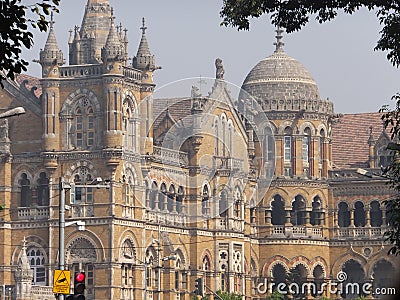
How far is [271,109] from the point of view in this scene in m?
123

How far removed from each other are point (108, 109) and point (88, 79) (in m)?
2.37

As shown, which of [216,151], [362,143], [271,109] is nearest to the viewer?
[216,151]

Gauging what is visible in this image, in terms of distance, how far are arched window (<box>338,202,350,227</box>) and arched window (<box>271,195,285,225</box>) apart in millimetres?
4705

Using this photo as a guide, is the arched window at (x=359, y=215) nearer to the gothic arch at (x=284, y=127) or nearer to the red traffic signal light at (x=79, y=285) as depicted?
the gothic arch at (x=284, y=127)

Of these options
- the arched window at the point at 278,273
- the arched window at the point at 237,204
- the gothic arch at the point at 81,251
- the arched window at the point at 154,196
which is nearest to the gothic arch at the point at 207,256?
the arched window at the point at 237,204

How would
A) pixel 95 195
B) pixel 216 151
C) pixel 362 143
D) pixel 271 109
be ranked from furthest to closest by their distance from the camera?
pixel 362 143, pixel 271 109, pixel 216 151, pixel 95 195

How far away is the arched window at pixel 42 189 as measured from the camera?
100438 millimetres

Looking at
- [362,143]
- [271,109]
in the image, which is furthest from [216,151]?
[362,143]

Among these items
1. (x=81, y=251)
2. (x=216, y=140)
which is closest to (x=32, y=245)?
(x=81, y=251)

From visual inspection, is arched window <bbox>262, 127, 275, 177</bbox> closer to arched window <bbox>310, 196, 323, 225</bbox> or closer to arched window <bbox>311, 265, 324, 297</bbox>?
arched window <bbox>310, 196, 323, 225</bbox>

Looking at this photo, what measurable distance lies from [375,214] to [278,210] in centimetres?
754

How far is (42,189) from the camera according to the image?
331ft

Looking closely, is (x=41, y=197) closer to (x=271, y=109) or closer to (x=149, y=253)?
(x=149, y=253)

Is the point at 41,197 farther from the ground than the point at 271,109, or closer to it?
closer to it
